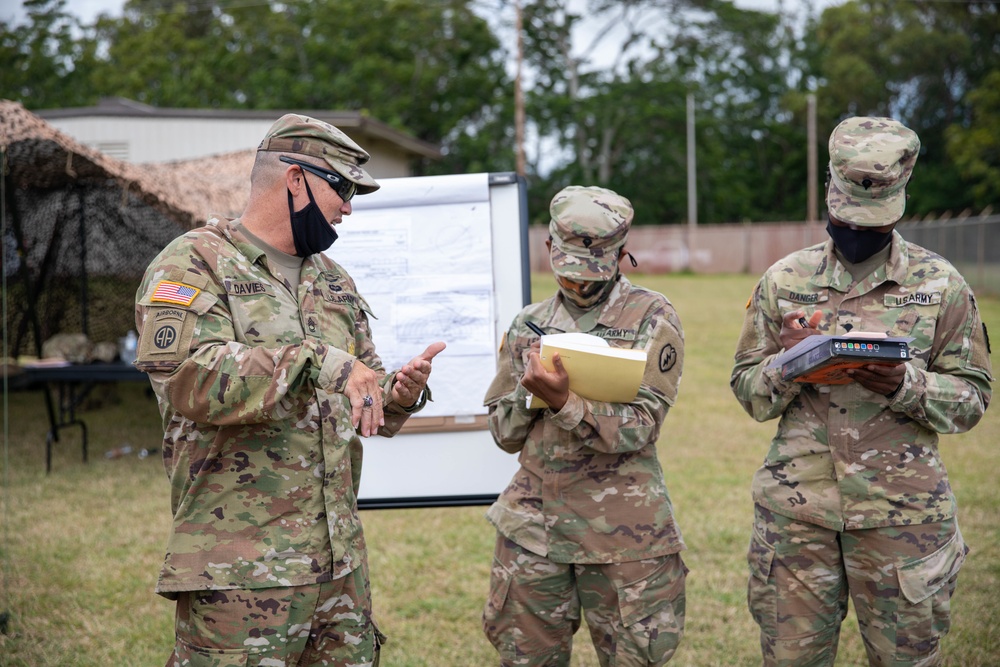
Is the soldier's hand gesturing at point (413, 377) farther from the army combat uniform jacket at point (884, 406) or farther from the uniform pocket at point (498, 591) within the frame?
the army combat uniform jacket at point (884, 406)

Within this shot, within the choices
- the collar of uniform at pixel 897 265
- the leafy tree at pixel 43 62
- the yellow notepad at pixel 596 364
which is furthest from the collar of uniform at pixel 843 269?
the leafy tree at pixel 43 62

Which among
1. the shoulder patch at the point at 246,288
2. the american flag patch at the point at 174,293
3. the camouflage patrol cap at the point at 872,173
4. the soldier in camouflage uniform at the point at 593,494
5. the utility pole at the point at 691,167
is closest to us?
the american flag patch at the point at 174,293

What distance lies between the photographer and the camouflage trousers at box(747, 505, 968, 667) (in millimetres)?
2854

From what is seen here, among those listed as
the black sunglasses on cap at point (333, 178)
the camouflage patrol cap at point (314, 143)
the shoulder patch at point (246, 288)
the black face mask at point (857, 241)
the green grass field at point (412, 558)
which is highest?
the camouflage patrol cap at point (314, 143)

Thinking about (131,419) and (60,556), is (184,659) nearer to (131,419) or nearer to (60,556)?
(60,556)

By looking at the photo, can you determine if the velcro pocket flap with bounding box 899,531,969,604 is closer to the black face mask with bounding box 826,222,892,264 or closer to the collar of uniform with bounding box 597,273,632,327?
the black face mask with bounding box 826,222,892,264

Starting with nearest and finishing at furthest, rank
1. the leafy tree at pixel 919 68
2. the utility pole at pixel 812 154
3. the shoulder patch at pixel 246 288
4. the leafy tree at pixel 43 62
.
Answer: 1. the shoulder patch at pixel 246 288
2. the leafy tree at pixel 43 62
3. the utility pole at pixel 812 154
4. the leafy tree at pixel 919 68

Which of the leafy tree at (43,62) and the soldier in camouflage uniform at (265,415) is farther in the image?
the leafy tree at (43,62)

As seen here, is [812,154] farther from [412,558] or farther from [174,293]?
[174,293]

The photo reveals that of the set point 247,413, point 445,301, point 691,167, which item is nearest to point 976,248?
point 691,167

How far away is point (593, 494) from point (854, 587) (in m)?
0.90

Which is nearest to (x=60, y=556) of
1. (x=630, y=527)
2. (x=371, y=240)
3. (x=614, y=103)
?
(x=371, y=240)

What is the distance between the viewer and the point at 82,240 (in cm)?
938

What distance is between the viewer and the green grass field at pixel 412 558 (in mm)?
4441
